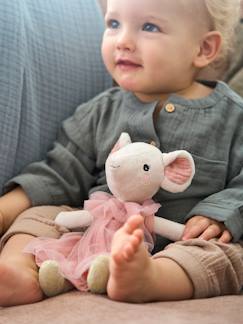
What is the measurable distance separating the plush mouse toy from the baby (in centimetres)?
4

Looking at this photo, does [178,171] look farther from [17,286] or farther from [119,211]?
[17,286]

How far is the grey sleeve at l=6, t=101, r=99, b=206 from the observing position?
134 cm

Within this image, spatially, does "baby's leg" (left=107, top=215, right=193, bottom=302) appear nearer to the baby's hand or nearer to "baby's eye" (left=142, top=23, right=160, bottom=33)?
the baby's hand

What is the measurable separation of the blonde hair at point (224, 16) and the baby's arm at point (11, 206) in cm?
50

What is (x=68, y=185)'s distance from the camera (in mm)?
1359

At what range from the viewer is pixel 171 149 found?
1.25 metres

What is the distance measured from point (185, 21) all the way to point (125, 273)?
53 cm

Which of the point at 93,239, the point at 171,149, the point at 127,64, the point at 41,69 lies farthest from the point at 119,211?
the point at 41,69

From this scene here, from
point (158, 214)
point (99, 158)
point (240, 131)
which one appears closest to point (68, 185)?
point (99, 158)

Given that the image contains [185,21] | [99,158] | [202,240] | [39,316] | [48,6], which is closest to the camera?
[39,316]

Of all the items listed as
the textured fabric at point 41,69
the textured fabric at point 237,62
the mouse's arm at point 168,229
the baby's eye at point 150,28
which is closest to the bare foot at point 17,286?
the mouse's arm at point 168,229

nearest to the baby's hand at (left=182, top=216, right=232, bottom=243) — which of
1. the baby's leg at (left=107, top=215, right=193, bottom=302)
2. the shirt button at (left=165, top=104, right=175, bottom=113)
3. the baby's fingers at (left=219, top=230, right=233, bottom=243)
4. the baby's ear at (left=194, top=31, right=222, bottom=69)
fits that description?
the baby's fingers at (left=219, top=230, right=233, bottom=243)

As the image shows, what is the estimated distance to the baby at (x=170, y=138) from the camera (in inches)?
42.8

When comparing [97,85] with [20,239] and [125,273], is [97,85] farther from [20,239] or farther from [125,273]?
[125,273]
